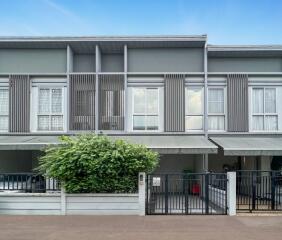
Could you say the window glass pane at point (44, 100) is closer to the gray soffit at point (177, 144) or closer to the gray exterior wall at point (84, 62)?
the gray exterior wall at point (84, 62)

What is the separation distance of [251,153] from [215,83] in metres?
5.00

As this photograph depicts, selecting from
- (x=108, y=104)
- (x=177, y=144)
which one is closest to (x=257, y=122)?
(x=177, y=144)

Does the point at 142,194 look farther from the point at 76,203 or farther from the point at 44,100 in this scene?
the point at 44,100

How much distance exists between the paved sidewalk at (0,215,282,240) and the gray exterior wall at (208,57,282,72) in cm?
977

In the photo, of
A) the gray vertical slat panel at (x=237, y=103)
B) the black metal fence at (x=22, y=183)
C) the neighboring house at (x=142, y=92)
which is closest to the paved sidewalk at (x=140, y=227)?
the black metal fence at (x=22, y=183)

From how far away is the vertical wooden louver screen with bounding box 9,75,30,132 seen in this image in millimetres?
21891

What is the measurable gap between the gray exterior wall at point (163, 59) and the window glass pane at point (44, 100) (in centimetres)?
449

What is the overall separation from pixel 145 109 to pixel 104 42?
402 cm

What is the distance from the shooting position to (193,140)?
2045 cm

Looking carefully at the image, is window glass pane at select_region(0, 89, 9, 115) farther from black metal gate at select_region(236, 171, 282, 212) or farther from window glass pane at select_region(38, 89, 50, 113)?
black metal gate at select_region(236, 171, 282, 212)

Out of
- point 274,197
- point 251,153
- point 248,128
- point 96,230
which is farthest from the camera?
point 248,128

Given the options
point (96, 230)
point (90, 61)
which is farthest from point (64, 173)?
point (90, 61)

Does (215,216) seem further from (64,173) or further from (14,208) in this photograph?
(14,208)

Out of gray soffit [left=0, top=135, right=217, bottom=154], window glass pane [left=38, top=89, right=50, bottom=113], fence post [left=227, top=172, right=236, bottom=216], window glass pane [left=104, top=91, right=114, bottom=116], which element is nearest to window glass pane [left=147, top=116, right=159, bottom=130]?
gray soffit [left=0, top=135, right=217, bottom=154]
